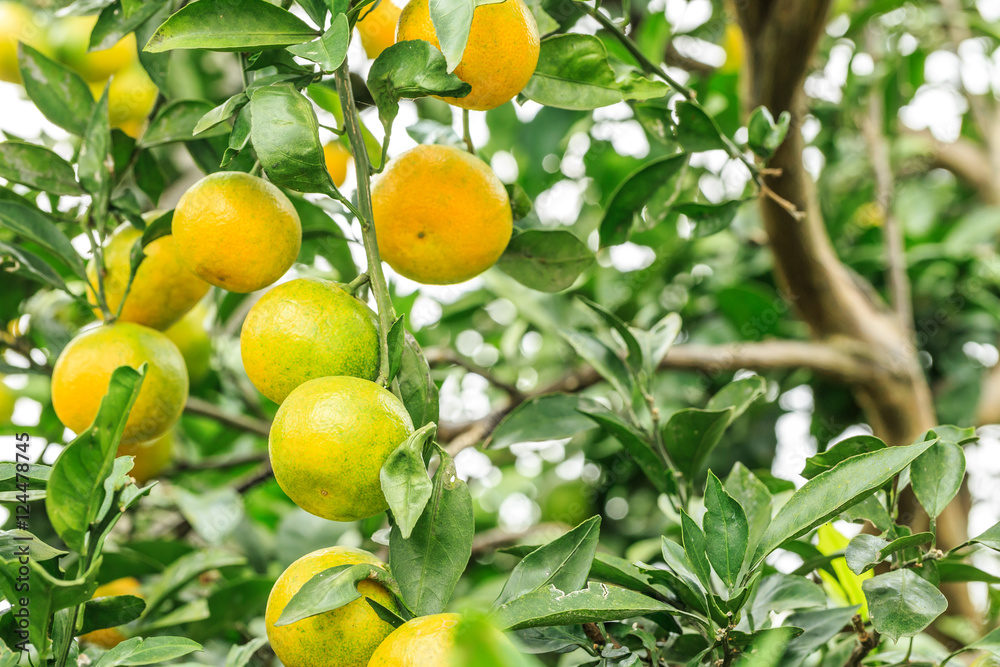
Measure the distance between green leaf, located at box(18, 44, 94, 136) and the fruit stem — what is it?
0.36 metres

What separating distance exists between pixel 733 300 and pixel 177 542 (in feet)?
3.41

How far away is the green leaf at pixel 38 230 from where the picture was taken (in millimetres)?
644

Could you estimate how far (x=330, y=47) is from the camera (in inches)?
16.9

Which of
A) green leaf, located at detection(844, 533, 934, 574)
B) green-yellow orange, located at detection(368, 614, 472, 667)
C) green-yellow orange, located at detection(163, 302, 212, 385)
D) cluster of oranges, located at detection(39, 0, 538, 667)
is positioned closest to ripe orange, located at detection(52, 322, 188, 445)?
cluster of oranges, located at detection(39, 0, 538, 667)

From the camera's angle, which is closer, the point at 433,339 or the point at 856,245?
the point at 433,339

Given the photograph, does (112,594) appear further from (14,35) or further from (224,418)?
(14,35)

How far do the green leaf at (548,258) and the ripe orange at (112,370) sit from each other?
1.03 feet

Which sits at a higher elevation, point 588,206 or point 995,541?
point 995,541

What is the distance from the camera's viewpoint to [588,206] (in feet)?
4.96

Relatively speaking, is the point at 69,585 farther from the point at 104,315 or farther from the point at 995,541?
the point at 995,541

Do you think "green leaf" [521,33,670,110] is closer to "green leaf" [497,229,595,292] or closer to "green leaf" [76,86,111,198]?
"green leaf" [497,229,595,292]

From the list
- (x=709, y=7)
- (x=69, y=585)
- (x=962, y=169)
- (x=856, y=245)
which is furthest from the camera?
(x=962, y=169)

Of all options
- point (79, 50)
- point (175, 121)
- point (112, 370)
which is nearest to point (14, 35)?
point (79, 50)

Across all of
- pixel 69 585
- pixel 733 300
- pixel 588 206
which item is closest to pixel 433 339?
pixel 588 206
